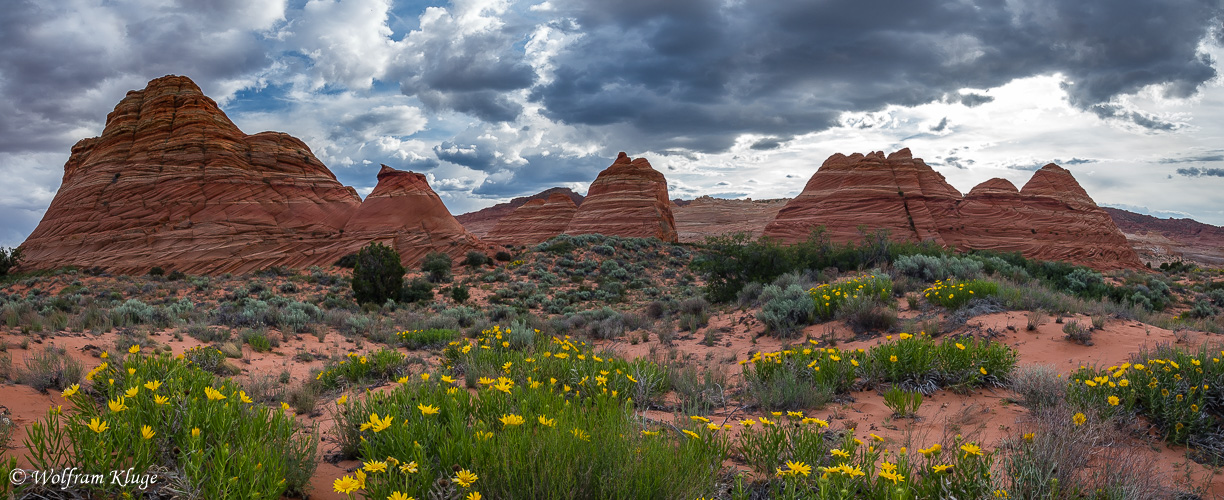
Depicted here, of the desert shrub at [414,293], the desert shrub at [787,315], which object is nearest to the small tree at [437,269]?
the desert shrub at [414,293]

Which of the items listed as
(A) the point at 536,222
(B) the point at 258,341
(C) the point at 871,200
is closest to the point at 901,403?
(B) the point at 258,341

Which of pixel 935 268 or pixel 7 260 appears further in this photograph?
pixel 7 260

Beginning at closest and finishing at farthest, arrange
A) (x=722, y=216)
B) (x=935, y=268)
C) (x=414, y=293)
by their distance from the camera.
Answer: (x=935, y=268), (x=414, y=293), (x=722, y=216)

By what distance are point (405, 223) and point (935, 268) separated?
3117 cm

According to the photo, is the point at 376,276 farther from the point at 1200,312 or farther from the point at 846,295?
the point at 1200,312

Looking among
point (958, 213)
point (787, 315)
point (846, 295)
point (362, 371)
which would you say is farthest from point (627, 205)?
point (362, 371)

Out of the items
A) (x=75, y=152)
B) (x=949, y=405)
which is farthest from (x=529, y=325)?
(x=75, y=152)

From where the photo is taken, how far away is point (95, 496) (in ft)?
7.88

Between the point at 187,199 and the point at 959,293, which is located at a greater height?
the point at 187,199

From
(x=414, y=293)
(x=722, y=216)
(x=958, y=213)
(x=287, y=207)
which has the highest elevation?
(x=722, y=216)

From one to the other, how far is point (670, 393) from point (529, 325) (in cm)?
760

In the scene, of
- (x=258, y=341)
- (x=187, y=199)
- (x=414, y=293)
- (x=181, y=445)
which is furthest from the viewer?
(x=187, y=199)

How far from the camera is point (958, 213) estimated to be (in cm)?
4347

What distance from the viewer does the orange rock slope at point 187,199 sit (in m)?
31.0
